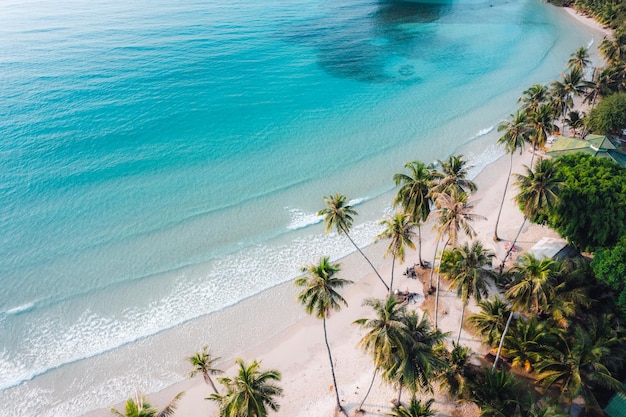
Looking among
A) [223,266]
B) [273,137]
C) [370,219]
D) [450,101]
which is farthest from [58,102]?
[450,101]

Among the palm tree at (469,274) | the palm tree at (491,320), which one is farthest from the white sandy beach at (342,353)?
the palm tree at (469,274)


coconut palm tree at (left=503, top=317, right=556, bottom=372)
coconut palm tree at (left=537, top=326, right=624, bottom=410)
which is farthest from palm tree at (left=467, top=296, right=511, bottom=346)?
coconut palm tree at (left=537, top=326, right=624, bottom=410)

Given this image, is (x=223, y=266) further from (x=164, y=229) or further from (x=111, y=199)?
(x=111, y=199)

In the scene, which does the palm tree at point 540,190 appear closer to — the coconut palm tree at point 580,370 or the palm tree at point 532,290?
the palm tree at point 532,290

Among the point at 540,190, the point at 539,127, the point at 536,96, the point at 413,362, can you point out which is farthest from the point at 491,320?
the point at 536,96

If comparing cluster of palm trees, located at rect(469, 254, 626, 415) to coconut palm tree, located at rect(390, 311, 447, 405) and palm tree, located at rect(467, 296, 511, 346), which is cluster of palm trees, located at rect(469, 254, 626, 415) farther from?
coconut palm tree, located at rect(390, 311, 447, 405)
